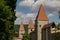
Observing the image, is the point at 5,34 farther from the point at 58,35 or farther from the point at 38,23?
the point at 38,23

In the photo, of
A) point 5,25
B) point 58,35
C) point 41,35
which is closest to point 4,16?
point 5,25

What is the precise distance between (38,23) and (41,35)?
6.12 meters

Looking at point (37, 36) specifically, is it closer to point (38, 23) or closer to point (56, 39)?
point (38, 23)

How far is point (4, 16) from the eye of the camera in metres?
22.0

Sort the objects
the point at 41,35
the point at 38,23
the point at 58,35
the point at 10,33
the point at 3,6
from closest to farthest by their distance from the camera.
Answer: the point at 3,6
the point at 10,33
the point at 58,35
the point at 41,35
the point at 38,23

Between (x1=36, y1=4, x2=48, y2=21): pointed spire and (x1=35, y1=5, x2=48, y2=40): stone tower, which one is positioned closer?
(x1=35, y1=5, x2=48, y2=40): stone tower

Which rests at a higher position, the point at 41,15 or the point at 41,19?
the point at 41,15

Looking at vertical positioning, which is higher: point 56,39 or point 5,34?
point 5,34

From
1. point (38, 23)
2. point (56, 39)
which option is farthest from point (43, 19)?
point (56, 39)

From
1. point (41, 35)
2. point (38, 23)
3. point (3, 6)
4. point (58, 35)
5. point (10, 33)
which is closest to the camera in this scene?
point (3, 6)

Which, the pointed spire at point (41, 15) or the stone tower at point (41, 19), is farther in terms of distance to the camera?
the pointed spire at point (41, 15)

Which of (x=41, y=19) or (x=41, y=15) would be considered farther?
(x=41, y=15)

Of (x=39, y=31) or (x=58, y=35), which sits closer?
(x=58, y=35)

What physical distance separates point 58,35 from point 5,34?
2037 centimetres
